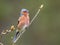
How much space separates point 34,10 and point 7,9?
55cm

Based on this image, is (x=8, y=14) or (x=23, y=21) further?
(x=8, y=14)

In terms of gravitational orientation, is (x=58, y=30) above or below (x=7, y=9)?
below

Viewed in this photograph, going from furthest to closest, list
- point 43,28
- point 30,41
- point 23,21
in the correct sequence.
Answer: point 43,28, point 30,41, point 23,21

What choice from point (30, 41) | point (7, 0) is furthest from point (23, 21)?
point (7, 0)

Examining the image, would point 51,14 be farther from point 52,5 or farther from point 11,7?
point 11,7

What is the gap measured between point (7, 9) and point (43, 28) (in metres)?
0.80

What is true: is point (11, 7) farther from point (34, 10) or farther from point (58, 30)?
point (58, 30)

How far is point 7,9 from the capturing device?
24.2ft

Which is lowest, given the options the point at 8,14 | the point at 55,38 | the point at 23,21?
the point at 55,38

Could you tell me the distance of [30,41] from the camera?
705cm

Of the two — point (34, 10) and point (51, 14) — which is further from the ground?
point (34, 10)

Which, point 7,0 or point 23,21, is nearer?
point 23,21

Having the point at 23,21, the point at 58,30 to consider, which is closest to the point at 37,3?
the point at 58,30

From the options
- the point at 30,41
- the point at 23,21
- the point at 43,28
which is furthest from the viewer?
the point at 43,28
